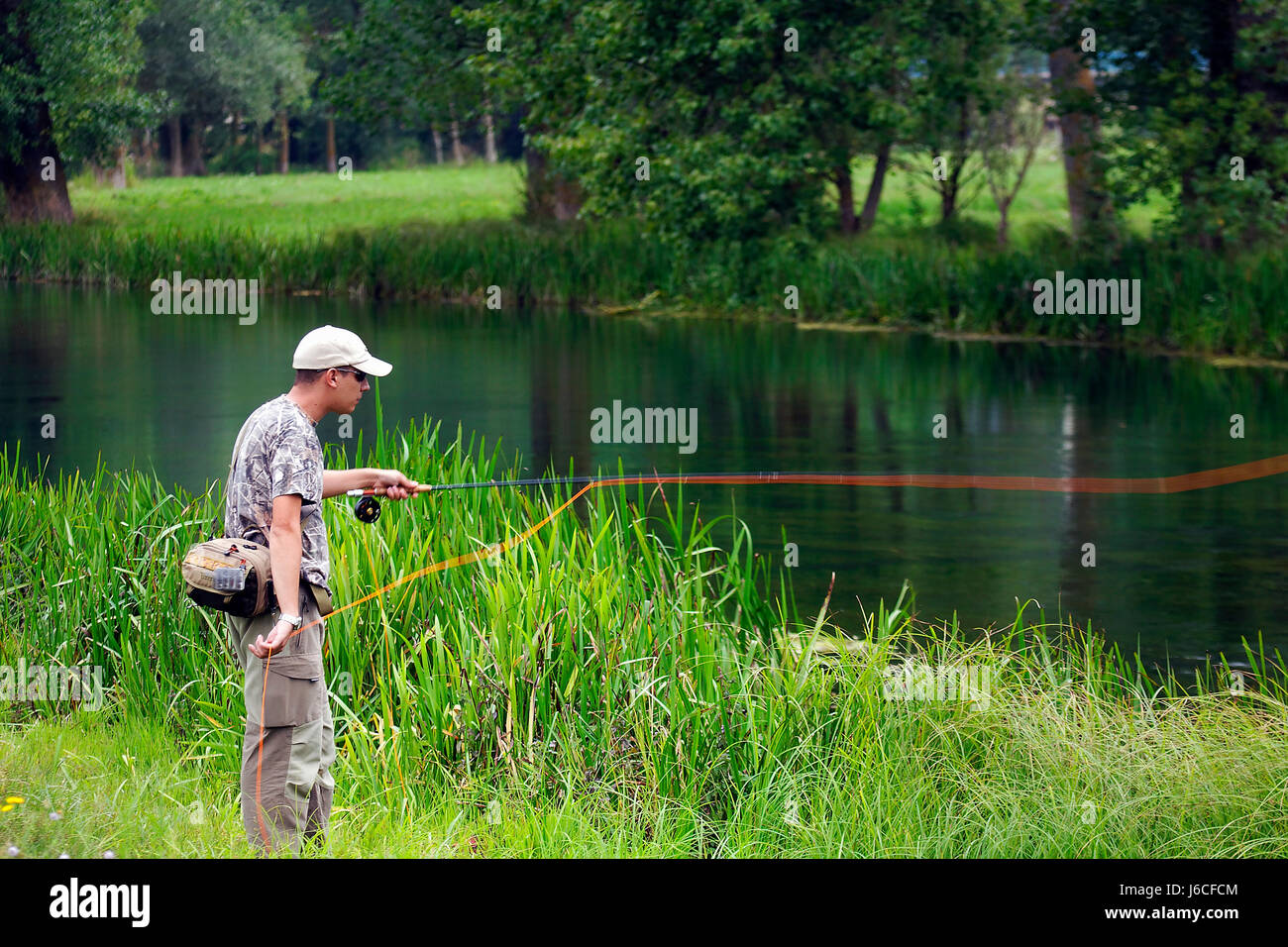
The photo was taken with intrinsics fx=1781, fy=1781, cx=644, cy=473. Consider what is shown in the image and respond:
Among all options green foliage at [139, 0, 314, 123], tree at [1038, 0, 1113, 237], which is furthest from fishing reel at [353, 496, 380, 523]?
green foliage at [139, 0, 314, 123]

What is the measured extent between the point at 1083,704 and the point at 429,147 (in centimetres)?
7471

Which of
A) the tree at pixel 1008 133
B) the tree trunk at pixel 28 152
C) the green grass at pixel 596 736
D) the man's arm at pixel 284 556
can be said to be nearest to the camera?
the man's arm at pixel 284 556

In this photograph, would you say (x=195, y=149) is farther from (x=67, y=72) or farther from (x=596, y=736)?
(x=596, y=736)

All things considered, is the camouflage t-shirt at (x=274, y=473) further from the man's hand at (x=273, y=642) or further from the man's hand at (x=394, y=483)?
the man's hand at (x=394, y=483)

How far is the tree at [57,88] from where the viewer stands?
40.5m

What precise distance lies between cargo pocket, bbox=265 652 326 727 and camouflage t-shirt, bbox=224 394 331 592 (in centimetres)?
26

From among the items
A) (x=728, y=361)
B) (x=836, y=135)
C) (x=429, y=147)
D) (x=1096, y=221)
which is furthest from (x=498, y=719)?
(x=429, y=147)

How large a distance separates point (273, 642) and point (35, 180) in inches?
1656

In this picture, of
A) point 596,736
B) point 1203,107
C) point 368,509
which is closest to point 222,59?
point 1203,107

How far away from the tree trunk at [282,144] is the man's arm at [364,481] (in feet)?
211

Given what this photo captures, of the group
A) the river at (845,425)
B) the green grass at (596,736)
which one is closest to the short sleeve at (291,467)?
the green grass at (596,736)

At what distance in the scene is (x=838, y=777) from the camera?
6.66 metres

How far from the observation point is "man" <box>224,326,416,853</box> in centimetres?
543
